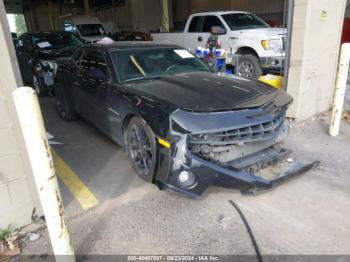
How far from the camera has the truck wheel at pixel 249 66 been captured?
772cm

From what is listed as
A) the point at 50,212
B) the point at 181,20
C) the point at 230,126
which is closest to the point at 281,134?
the point at 230,126

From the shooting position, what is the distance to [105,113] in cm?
407

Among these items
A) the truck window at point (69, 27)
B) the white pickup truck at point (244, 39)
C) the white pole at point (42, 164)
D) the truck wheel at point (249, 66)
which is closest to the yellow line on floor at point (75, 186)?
the white pole at point (42, 164)

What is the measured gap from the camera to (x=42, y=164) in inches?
73.2

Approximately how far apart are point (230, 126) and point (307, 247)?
3.95 feet

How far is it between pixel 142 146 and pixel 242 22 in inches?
264

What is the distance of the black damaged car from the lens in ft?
→ 9.09

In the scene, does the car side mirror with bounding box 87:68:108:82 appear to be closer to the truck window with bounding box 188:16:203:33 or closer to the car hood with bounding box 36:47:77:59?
the car hood with bounding box 36:47:77:59

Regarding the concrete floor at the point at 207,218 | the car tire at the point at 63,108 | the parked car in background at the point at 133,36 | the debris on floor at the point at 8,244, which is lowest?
the concrete floor at the point at 207,218

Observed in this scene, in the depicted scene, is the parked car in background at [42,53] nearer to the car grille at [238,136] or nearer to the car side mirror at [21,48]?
the car side mirror at [21,48]

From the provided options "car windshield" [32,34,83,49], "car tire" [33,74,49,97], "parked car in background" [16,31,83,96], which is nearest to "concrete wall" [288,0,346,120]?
"parked car in background" [16,31,83,96]

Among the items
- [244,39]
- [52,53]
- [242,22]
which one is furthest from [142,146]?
[242,22]

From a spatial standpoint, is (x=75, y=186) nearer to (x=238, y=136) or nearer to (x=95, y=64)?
(x=95, y=64)

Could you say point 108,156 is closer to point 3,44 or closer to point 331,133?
point 3,44
